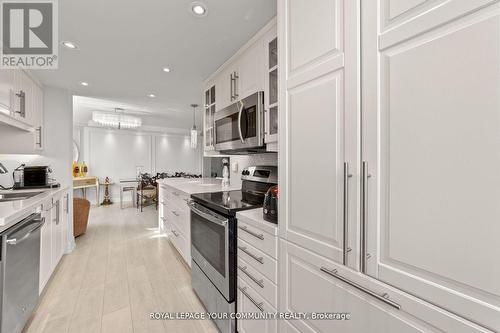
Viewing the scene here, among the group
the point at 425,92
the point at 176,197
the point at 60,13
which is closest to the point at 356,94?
the point at 425,92

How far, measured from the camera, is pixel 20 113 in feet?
7.38

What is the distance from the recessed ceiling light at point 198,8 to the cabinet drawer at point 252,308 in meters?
1.87

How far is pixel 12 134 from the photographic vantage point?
8.38 ft

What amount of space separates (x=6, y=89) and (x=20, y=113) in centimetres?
34

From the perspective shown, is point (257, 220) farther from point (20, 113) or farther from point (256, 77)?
point (20, 113)

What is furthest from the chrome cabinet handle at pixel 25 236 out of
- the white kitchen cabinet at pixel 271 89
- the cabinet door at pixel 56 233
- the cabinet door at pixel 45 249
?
the white kitchen cabinet at pixel 271 89

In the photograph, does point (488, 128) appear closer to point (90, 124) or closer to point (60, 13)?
point (60, 13)

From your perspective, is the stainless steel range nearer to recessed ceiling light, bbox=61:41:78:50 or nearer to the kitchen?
the kitchen

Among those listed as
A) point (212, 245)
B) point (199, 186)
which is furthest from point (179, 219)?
point (212, 245)

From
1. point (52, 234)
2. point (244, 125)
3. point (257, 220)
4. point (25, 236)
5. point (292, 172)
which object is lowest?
point (52, 234)

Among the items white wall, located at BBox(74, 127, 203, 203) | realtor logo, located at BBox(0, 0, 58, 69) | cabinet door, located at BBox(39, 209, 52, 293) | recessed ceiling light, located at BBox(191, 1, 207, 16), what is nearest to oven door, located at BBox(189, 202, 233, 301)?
cabinet door, located at BBox(39, 209, 52, 293)

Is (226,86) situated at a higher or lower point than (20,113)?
higher

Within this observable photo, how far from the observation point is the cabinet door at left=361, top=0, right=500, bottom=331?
0.53 m

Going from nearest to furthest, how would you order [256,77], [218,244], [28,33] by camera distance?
1. [218,244]
2. [28,33]
3. [256,77]
